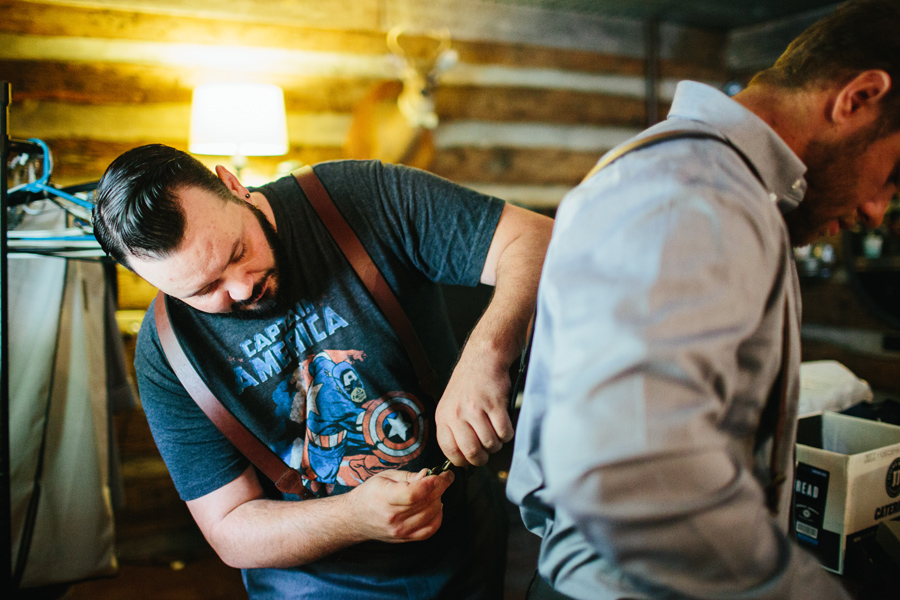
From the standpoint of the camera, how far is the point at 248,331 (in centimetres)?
142

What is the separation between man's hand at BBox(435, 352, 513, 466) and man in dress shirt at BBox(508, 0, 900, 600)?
18cm

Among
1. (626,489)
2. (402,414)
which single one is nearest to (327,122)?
(402,414)

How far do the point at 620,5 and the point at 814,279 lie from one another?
2.53 metres

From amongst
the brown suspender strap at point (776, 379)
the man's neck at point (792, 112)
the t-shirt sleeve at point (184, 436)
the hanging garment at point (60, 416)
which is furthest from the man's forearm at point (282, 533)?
the hanging garment at point (60, 416)

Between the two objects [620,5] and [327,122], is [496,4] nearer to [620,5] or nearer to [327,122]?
[620,5]

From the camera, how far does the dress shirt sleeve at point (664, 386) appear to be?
64cm

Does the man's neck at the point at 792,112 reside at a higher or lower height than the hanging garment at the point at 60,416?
higher

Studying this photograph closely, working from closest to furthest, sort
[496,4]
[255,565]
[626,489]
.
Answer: [626,489]
[255,565]
[496,4]

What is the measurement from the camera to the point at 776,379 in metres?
0.79

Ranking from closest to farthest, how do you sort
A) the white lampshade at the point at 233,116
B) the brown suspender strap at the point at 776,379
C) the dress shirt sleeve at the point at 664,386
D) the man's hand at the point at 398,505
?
the dress shirt sleeve at the point at 664,386
the brown suspender strap at the point at 776,379
the man's hand at the point at 398,505
the white lampshade at the point at 233,116

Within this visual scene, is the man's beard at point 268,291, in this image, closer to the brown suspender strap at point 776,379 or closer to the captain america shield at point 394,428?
the captain america shield at point 394,428

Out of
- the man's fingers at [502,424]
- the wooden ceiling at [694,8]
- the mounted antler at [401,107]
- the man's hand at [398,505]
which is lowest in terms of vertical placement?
the man's hand at [398,505]

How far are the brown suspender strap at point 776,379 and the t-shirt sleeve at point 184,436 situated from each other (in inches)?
44.3

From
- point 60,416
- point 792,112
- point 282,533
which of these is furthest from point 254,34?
point 792,112
